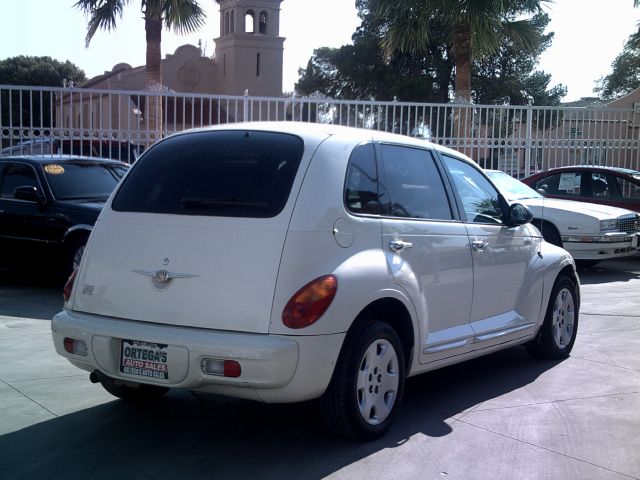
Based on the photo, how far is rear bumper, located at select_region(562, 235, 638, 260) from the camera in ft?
40.2

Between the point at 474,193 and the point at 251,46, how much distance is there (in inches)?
1804

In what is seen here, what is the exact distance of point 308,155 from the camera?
4.71m

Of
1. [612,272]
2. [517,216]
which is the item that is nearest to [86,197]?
[517,216]

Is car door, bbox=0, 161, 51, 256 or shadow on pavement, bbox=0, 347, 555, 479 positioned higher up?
car door, bbox=0, 161, 51, 256

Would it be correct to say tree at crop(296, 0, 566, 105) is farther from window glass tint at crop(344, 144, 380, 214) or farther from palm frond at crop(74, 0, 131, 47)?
window glass tint at crop(344, 144, 380, 214)

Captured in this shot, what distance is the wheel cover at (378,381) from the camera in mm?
4746

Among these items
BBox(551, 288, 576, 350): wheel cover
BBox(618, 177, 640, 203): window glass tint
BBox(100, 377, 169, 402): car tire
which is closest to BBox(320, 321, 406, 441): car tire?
BBox(100, 377, 169, 402): car tire

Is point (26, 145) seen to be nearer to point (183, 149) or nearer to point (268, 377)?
point (183, 149)

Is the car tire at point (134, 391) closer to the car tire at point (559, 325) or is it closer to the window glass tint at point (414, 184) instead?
the window glass tint at point (414, 184)

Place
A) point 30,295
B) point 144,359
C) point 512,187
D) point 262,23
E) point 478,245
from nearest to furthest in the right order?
point 144,359 → point 478,245 → point 30,295 → point 512,187 → point 262,23

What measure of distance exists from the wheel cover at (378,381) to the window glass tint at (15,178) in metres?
6.80

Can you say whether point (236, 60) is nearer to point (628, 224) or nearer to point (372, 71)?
point (372, 71)

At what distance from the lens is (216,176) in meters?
→ 4.84

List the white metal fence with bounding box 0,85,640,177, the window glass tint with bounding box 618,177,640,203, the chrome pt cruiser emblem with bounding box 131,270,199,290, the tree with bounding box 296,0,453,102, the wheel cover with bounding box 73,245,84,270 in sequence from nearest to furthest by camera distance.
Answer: the chrome pt cruiser emblem with bounding box 131,270,199,290
the wheel cover with bounding box 73,245,84,270
the white metal fence with bounding box 0,85,640,177
the window glass tint with bounding box 618,177,640,203
the tree with bounding box 296,0,453,102
